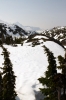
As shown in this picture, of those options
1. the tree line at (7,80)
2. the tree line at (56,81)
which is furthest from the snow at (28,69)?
the tree line at (56,81)

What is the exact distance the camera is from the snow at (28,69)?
88.8ft

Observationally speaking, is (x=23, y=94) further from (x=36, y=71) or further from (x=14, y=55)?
(x=14, y=55)

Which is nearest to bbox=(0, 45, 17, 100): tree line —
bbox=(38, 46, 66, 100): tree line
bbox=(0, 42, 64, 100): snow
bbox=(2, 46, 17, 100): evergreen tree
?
bbox=(2, 46, 17, 100): evergreen tree

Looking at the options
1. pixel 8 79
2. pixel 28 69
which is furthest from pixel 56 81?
pixel 28 69

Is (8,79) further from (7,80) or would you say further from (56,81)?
(56,81)

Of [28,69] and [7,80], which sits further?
[28,69]

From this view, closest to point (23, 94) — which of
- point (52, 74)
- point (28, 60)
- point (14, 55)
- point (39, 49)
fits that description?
point (52, 74)

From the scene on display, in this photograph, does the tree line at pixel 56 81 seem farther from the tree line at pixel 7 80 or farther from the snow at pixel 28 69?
the snow at pixel 28 69

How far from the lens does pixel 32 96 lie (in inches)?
1035

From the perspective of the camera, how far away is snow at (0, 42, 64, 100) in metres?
27.1

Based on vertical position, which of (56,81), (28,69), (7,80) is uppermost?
(28,69)

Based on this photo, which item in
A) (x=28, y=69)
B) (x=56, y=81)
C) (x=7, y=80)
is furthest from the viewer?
(x=28, y=69)

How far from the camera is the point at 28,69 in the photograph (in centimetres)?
3378

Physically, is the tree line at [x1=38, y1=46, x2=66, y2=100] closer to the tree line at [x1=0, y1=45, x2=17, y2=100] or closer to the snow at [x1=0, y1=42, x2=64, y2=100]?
the tree line at [x1=0, y1=45, x2=17, y2=100]
